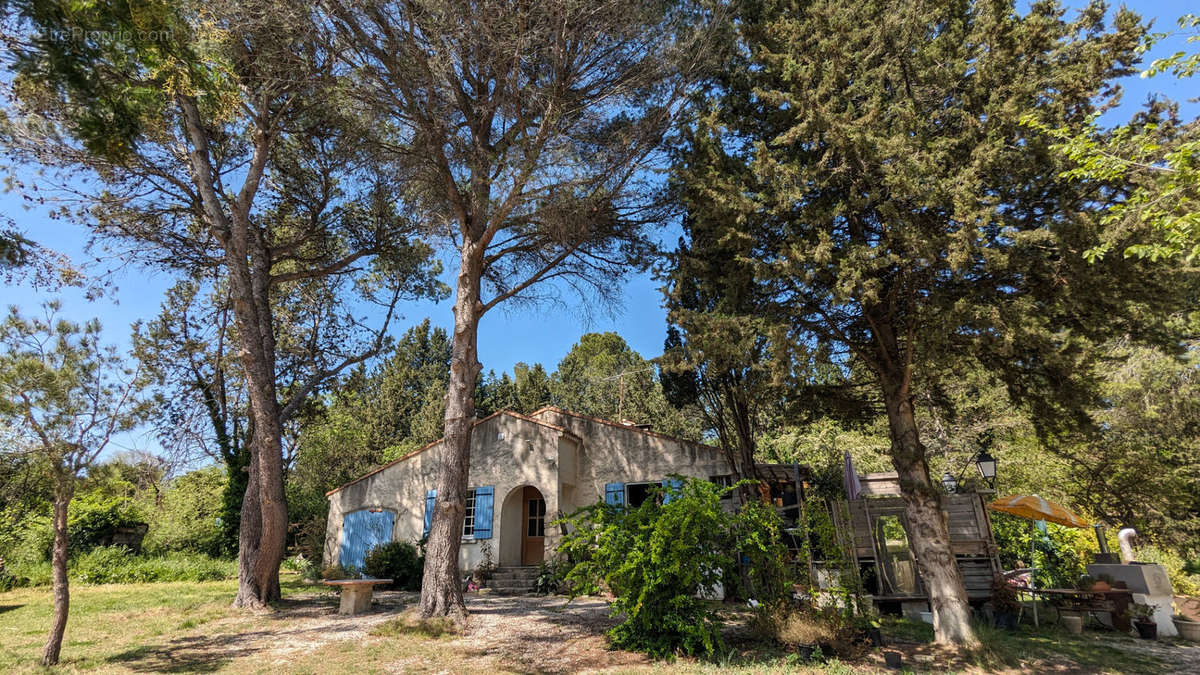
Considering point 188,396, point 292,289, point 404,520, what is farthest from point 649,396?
point 188,396

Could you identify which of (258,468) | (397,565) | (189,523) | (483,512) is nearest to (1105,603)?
(483,512)

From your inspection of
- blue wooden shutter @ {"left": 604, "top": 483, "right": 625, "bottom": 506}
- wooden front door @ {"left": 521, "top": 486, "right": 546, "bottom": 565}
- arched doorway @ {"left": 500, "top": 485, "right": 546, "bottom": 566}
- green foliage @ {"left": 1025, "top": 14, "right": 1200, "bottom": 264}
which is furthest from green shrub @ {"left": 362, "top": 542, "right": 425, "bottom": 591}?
green foliage @ {"left": 1025, "top": 14, "right": 1200, "bottom": 264}

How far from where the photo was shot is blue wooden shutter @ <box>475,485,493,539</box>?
14.2m

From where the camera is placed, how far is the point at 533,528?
15477mm

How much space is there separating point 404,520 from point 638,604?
11613mm

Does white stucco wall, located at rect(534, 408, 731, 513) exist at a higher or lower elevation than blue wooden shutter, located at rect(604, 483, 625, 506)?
higher

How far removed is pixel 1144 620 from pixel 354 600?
41.0ft

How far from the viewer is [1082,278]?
20.4 ft

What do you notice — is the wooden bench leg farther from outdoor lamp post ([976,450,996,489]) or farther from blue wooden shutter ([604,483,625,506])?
outdoor lamp post ([976,450,996,489])

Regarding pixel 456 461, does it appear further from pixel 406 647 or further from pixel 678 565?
pixel 678 565

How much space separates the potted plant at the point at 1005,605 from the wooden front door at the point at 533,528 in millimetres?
10201

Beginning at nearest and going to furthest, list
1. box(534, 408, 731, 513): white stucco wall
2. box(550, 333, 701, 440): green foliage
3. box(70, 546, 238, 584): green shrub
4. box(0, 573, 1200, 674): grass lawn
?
box(0, 573, 1200, 674): grass lawn
box(534, 408, 731, 513): white stucco wall
box(70, 546, 238, 584): green shrub
box(550, 333, 701, 440): green foliage

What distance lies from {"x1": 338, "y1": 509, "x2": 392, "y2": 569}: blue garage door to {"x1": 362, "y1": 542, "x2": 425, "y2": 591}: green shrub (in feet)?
5.60

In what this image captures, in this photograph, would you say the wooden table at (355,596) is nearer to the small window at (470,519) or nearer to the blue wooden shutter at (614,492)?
the small window at (470,519)
